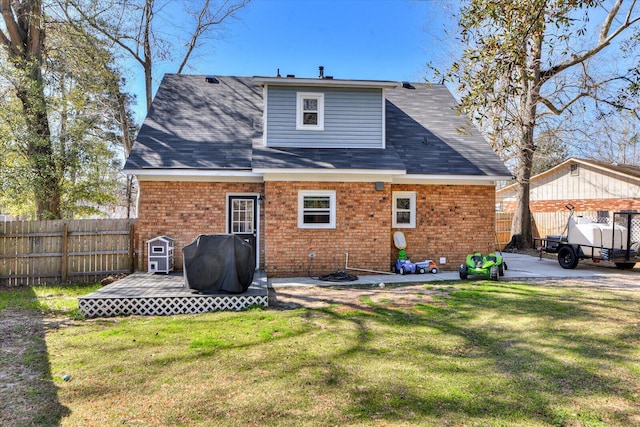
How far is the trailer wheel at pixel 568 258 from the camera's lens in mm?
11680

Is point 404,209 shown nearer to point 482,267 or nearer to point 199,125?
point 482,267

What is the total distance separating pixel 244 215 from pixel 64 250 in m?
4.81

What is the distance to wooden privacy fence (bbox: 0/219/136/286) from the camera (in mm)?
9719

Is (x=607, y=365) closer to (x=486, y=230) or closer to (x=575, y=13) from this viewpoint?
(x=575, y=13)

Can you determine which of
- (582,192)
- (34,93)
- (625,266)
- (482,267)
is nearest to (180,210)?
(34,93)

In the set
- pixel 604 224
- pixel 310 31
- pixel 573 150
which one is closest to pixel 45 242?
pixel 310 31

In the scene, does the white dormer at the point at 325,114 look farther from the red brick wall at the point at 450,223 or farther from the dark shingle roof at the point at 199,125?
the red brick wall at the point at 450,223

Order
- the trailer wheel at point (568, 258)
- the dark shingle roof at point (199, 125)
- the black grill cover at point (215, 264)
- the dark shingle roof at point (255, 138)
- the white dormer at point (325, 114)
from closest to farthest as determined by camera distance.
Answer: the black grill cover at point (215, 264)
the dark shingle roof at point (255, 138)
the dark shingle roof at point (199, 125)
the white dormer at point (325, 114)
the trailer wheel at point (568, 258)

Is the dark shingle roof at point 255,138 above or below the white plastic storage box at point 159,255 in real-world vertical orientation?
above

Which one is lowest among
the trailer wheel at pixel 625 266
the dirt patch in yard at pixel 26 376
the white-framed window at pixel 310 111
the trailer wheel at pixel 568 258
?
the dirt patch in yard at pixel 26 376

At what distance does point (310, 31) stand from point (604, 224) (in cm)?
1357

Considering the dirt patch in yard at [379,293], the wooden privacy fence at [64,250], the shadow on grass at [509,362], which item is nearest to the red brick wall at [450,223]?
the dirt patch in yard at [379,293]

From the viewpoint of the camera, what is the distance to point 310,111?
37.0 feet

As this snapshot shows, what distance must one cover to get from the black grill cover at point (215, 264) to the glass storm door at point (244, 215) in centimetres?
331
